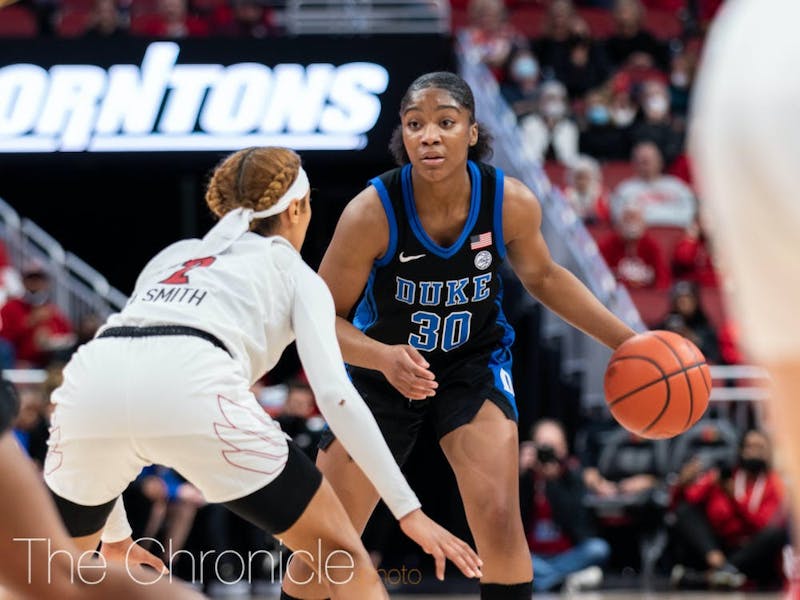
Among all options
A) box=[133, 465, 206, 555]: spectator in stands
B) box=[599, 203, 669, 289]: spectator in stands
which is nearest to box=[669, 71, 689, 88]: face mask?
box=[599, 203, 669, 289]: spectator in stands

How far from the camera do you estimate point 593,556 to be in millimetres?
9602

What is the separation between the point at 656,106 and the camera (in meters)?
13.7

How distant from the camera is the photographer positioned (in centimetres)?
955

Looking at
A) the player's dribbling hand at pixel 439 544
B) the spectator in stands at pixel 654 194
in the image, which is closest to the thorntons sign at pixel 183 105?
the spectator in stands at pixel 654 194

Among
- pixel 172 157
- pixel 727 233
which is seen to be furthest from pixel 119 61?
pixel 727 233

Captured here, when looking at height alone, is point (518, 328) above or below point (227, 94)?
below

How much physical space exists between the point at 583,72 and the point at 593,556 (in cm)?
613

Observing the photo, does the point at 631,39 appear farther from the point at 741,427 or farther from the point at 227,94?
the point at 741,427

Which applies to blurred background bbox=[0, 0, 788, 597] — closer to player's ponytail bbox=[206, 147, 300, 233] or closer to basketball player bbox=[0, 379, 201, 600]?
player's ponytail bbox=[206, 147, 300, 233]

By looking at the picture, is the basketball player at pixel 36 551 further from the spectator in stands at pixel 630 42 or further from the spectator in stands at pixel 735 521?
the spectator in stands at pixel 630 42

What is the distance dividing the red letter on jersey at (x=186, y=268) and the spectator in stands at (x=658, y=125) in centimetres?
975

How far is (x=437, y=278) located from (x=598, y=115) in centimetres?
884

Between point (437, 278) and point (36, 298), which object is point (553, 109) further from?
point (437, 278)

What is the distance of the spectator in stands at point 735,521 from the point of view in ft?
31.3
